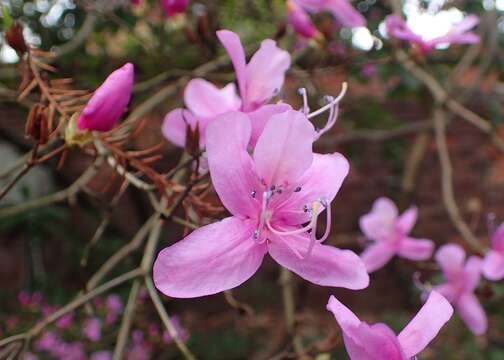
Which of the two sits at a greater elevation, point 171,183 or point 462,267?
point 171,183

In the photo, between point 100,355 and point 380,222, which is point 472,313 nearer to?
point 380,222

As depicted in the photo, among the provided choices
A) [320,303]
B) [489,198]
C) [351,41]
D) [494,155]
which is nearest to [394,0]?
[351,41]

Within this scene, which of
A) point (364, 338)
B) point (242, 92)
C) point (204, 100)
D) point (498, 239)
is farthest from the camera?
point (498, 239)

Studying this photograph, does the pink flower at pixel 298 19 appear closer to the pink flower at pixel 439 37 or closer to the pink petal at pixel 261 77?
the pink flower at pixel 439 37

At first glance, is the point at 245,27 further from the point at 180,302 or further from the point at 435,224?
the point at 435,224

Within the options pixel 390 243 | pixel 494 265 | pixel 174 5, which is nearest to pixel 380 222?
pixel 390 243
